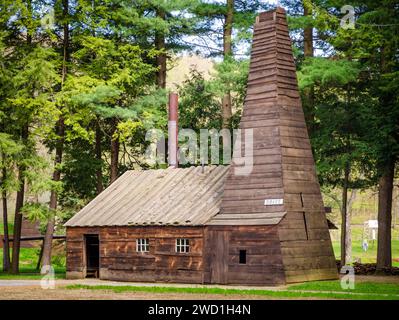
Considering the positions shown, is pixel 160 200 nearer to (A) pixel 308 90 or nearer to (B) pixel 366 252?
(A) pixel 308 90

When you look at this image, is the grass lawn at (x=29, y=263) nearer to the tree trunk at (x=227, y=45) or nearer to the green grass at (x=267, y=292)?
the green grass at (x=267, y=292)

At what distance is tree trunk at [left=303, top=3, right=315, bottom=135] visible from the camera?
41.0 m

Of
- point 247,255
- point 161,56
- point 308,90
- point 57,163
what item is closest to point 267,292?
A: point 247,255

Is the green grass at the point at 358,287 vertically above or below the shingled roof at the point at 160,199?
below

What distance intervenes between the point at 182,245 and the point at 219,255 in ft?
6.01

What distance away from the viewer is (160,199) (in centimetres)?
3481

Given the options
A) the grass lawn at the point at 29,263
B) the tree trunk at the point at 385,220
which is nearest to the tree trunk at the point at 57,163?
the grass lawn at the point at 29,263

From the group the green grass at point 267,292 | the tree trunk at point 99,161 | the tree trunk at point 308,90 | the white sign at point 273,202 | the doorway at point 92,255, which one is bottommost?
the green grass at point 267,292

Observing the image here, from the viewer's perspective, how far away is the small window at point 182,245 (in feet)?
105

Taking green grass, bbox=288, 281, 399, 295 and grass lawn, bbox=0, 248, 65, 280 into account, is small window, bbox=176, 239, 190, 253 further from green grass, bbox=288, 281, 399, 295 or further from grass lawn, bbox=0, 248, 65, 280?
grass lawn, bbox=0, 248, 65, 280

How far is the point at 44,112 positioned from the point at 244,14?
37.5 ft

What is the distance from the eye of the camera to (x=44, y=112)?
38719mm

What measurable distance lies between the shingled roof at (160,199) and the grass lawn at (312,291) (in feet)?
13.1

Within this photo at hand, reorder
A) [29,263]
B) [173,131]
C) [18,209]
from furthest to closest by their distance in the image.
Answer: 1. [29,263]
2. [18,209]
3. [173,131]
